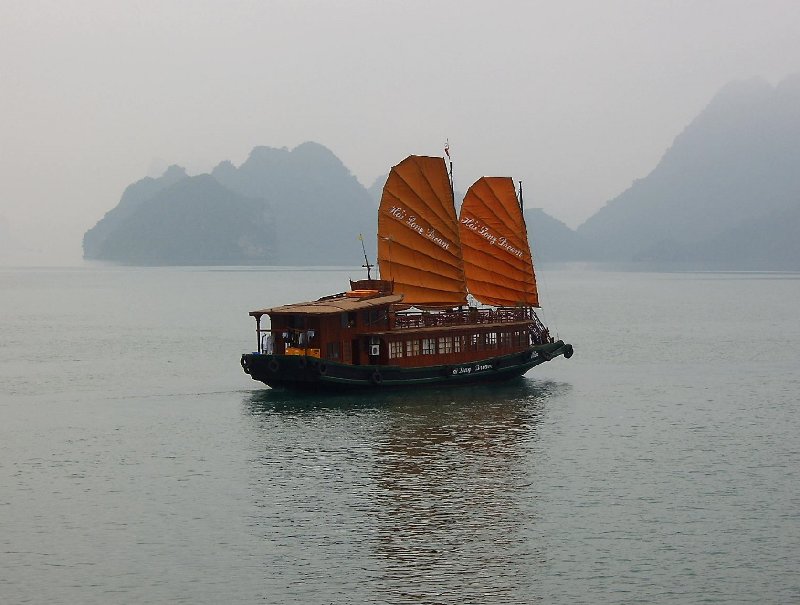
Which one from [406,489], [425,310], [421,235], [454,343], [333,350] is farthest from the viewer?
[425,310]

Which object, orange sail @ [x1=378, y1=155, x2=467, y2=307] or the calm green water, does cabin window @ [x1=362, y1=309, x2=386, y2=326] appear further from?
orange sail @ [x1=378, y1=155, x2=467, y2=307]

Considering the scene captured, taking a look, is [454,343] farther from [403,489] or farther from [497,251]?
Answer: [403,489]

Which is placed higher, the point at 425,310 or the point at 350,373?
the point at 425,310

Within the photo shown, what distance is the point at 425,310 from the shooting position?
52375 millimetres

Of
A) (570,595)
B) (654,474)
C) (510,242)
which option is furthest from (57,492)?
(510,242)

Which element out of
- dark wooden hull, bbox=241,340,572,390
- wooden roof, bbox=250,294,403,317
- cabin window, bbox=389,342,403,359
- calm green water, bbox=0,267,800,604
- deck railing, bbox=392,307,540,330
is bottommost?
calm green water, bbox=0,267,800,604

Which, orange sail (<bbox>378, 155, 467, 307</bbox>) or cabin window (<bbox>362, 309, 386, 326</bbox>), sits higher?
orange sail (<bbox>378, 155, 467, 307</bbox>)

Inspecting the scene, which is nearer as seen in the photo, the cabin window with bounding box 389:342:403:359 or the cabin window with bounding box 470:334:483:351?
the cabin window with bounding box 389:342:403:359

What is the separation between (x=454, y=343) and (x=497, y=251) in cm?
807

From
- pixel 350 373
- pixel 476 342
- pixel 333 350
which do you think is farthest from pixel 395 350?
pixel 476 342

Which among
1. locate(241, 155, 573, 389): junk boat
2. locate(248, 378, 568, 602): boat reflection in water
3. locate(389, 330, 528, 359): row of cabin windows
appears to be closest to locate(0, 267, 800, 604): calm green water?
locate(248, 378, 568, 602): boat reflection in water

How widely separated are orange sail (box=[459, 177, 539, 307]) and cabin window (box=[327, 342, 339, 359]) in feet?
38.6

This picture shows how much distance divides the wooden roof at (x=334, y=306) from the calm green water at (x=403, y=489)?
3581mm

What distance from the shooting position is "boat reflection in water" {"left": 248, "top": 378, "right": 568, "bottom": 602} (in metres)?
22.8
